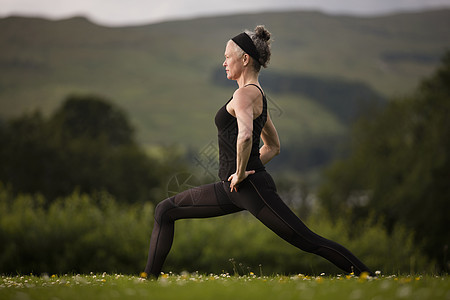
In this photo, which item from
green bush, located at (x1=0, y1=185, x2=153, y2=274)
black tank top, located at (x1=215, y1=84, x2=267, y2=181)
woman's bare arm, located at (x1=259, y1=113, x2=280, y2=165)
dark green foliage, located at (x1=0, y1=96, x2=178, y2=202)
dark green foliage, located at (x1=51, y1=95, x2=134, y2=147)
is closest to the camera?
A: black tank top, located at (x1=215, y1=84, x2=267, y2=181)

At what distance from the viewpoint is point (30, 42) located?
7234 inches

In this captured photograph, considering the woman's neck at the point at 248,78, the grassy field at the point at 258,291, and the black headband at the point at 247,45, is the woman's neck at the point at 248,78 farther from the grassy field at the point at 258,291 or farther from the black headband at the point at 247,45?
the grassy field at the point at 258,291

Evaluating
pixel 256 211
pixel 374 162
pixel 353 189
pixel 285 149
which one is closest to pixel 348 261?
pixel 256 211

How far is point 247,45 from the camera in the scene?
6504 mm

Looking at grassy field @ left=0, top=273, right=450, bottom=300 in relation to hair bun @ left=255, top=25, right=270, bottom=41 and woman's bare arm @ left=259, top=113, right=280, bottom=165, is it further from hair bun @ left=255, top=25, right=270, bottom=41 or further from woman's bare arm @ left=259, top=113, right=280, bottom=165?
hair bun @ left=255, top=25, right=270, bottom=41

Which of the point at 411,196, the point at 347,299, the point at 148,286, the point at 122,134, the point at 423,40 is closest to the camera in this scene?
the point at 347,299

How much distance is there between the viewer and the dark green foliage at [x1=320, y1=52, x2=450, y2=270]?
43.8 metres

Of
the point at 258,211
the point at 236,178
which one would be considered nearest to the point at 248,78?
the point at 236,178

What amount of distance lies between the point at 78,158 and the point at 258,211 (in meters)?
55.4

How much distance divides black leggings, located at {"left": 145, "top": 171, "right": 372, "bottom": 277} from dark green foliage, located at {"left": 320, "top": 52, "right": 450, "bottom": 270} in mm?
31590

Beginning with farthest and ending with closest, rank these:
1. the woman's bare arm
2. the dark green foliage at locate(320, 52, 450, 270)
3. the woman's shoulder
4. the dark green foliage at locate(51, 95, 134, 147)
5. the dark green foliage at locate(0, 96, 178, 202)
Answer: the dark green foliage at locate(51, 95, 134, 147) < the dark green foliage at locate(0, 96, 178, 202) < the dark green foliage at locate(320, 52, 450, 270) < the woman's bare arm < the woman's shoulder

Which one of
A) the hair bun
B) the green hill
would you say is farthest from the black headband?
the green hill

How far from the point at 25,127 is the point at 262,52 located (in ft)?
196

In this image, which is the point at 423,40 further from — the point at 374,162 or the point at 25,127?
the point at 25,127
